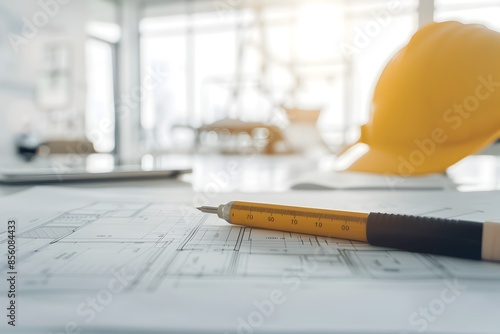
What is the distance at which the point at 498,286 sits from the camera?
192mm

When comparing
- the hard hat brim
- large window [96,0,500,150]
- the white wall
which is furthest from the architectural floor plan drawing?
large window [96,0,500,150]

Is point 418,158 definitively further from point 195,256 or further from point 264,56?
point 264,56

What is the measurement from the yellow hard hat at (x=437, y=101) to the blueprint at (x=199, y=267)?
0.74 feet

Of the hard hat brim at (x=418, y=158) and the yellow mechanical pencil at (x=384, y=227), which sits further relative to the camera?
the hard hat brim at (x=418, y=158)

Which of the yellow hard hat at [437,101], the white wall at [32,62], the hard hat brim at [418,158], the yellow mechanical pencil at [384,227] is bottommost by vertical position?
the yellow mechanical pencil at [384,227]

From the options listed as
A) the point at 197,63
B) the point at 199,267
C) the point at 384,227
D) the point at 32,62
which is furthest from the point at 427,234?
the point at 197,63

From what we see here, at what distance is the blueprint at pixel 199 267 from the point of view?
17 centimetres

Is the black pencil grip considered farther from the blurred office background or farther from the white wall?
the blurred office background

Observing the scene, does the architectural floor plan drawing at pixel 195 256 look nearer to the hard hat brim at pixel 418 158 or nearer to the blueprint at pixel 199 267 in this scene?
the blueprint at pixel 199 267

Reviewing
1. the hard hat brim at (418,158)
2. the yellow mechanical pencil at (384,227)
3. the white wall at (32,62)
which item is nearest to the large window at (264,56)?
the white wall at (32,62)

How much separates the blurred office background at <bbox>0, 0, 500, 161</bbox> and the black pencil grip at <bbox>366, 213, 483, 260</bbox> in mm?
2891

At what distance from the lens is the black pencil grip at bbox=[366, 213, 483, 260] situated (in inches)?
8.7

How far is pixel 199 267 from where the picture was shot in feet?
0.71

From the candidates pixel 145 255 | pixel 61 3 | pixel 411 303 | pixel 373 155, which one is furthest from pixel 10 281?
pixel 61 3
